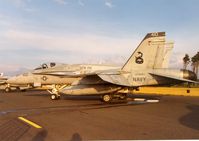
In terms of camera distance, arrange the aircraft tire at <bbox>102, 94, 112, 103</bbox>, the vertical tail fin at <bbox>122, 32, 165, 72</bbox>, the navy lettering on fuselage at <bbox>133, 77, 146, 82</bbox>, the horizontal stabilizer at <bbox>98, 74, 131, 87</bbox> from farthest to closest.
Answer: the aircraft tire at <bbox>102, 94, 112, 103</bbox> → the vertical tail fin at <bbox>122, 32, 165, 72</bbox> → the navy lettering on fuselage at <bbox>133, 77, 146, 82</bbox> → the horizontal stabilizer at <bbox>98, 74, 131, 87</bbox>

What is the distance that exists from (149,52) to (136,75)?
1991mm

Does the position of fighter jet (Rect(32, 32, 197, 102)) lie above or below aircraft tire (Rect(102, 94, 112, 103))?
above

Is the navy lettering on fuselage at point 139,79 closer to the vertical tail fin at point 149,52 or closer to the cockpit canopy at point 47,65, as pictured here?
the vertical tail fin at point 149,52

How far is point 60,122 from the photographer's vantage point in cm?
1027

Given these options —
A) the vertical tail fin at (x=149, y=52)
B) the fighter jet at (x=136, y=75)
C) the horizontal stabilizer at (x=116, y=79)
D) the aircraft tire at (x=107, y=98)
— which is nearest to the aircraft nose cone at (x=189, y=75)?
the fighter jet at (x=136, y=75)

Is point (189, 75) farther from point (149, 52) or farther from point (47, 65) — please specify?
point (47, 65)

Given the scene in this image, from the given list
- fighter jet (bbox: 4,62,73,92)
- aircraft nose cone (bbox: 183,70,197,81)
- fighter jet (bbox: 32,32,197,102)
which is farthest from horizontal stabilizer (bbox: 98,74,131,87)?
fighter jet (bbox: 4,62,73,92)

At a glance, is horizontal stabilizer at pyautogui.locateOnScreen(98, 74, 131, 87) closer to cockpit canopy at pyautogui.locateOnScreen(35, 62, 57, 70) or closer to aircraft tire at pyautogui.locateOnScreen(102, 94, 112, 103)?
aircraft tire at pyautogui.locateOnScreen(102, 94, 112, 103)

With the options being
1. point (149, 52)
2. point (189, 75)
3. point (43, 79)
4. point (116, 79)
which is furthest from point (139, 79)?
point (43, 79)

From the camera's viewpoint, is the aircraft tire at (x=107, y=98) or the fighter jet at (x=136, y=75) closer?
the fighter jet at (x=136, y=75)

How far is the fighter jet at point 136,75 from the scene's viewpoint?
60.4 feet

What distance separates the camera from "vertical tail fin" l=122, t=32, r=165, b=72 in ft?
64.4

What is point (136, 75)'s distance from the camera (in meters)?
19.4

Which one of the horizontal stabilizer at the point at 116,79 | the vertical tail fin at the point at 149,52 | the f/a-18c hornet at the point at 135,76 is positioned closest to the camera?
the horizontal stabilizer at the point at 116,79
